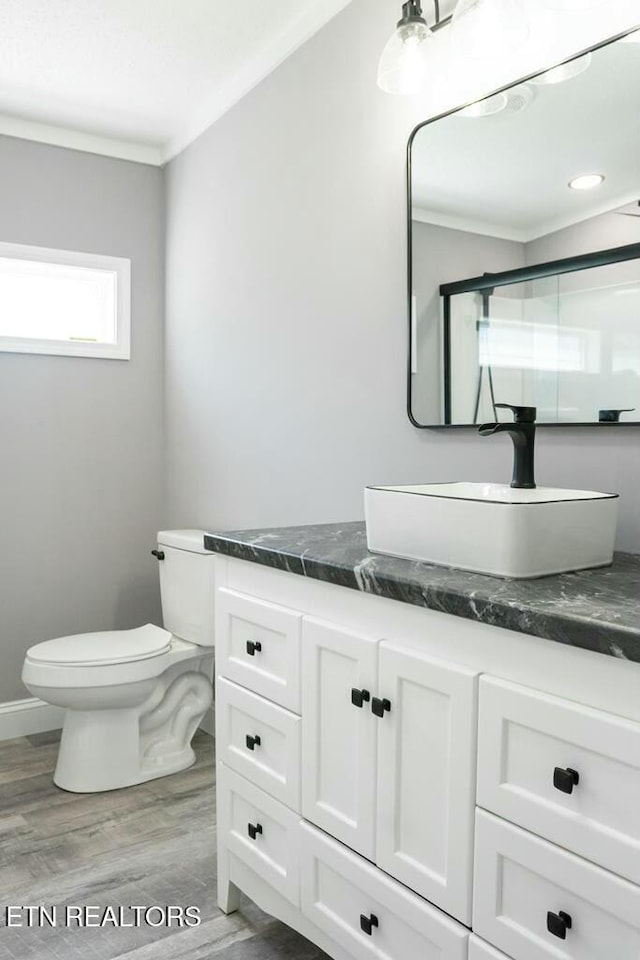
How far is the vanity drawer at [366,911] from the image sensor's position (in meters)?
1.24

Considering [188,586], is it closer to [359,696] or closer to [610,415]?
[359,696]

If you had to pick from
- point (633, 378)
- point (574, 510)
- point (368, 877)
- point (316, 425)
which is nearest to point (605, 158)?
point (633, 378)

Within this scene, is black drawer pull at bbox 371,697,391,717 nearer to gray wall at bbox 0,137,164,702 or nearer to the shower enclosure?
the shower enclosure

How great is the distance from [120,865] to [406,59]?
213 centimetres

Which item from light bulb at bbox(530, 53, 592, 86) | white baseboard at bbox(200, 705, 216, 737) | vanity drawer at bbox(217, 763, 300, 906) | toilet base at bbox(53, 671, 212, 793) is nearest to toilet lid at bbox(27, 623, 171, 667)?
toilet base at bbox(53, 671, 212, 793)

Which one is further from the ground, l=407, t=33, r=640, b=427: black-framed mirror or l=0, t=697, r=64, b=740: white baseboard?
l=407, t=33, r=640, b=427: black-framed mirror

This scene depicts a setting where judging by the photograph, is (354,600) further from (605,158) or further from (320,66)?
(320,66)

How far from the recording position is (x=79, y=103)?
2.91m

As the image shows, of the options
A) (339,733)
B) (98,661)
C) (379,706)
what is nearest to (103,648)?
(98,661)

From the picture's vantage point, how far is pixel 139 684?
8.39 ft

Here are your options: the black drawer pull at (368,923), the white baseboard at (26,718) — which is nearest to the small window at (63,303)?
the white baseboard at (26,718)

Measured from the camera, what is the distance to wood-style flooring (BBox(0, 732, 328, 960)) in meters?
1.76

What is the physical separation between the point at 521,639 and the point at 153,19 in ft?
7.12

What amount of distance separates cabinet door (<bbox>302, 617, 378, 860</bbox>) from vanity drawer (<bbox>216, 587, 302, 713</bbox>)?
4cm
